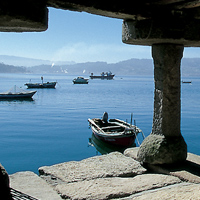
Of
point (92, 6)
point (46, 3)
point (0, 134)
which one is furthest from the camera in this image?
point (0, 134)

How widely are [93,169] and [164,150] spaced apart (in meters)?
1.13

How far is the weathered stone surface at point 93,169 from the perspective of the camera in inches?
162

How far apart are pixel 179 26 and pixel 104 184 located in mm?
2412

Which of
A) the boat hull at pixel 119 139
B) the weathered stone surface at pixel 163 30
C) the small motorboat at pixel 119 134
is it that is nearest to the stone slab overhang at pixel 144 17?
the weathered stone surface at pixel 163 30

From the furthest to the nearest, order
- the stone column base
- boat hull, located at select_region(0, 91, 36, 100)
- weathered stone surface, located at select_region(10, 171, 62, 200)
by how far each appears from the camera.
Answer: boat hull, located at select_region(0, 91, 36, 100), the stone column base, weathered stone surface, located at select_region(10, 171, 62, 200)

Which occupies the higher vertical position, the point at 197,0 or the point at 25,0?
the point at 197,0

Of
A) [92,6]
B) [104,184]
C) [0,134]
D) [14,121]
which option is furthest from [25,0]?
[14,121]

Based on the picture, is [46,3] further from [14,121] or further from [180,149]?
[14,121]

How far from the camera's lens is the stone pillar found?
440 centimetres

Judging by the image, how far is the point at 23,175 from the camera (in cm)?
418

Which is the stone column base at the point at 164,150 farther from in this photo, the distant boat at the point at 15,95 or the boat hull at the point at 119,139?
the distant boat at the point at 15,95

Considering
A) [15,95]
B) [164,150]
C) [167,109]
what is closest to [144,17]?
[167,109]

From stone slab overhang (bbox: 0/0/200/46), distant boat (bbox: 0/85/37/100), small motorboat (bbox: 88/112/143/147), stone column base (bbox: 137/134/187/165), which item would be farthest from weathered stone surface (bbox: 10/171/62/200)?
distant boat (bbox: 0/85/37/100)

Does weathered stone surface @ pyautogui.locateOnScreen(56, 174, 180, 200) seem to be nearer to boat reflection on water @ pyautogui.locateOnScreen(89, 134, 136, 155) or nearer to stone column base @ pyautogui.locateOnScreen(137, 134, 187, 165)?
stone column base @ pyautogui.locateOnScreen(137, 134, 187, 165)
